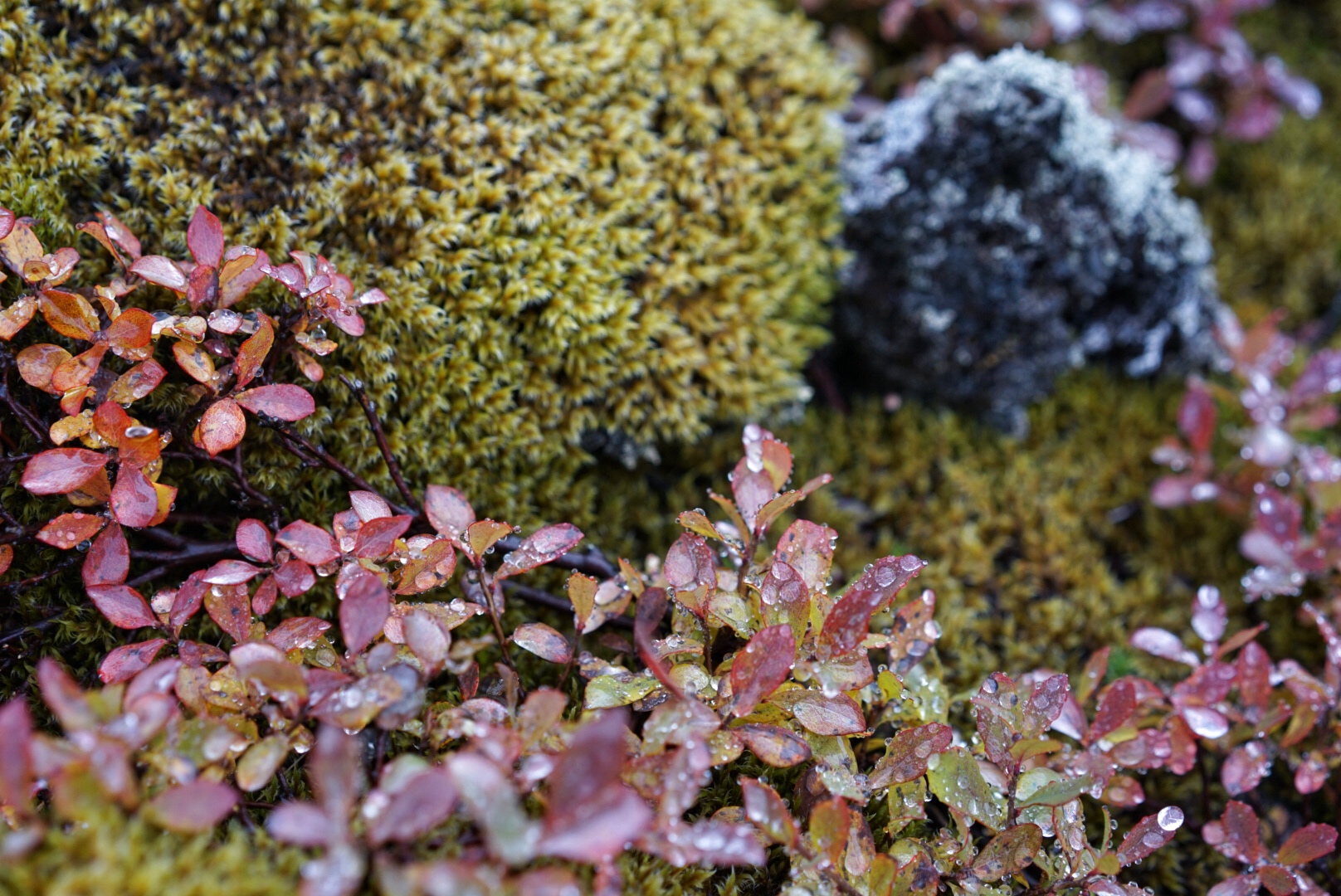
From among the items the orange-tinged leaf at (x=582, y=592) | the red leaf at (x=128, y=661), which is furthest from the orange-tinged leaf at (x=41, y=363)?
the orange-tinged leaf at (x=582, y=592)

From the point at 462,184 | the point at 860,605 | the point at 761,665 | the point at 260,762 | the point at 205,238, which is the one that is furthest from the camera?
the point at 462,184

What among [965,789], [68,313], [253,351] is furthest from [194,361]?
[965,789]

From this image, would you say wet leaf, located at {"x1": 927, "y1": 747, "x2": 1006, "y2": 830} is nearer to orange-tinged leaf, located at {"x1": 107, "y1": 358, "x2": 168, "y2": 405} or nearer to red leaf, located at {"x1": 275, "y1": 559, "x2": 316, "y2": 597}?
red leaf, located at {"x1": 275, "y1": 559, "x2": 316, "y2": 597}

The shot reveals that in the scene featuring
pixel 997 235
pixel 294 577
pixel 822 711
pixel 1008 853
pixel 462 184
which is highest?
pixel 997 235

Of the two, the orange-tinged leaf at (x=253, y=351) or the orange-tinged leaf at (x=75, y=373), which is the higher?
the orange-tinged leaf at (x=253, y=351)

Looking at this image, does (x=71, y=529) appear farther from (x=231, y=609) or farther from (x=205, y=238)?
(x=205, y=238)

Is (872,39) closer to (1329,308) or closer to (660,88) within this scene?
(660,88)

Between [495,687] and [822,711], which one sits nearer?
[822,711]

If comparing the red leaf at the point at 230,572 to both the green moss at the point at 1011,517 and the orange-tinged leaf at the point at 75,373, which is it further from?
the green moss at the point at 1011,517

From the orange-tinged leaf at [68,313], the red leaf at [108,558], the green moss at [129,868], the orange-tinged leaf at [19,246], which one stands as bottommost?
the red leaf at [108,558]
